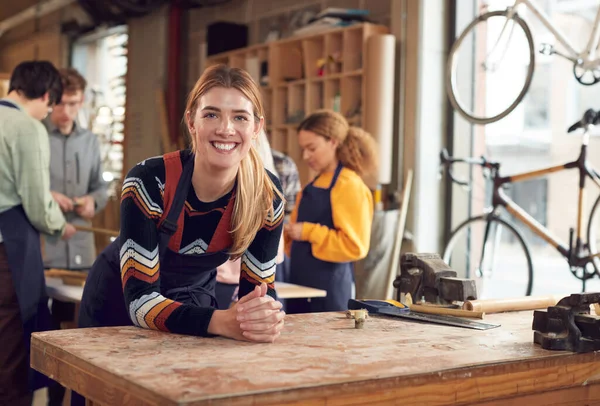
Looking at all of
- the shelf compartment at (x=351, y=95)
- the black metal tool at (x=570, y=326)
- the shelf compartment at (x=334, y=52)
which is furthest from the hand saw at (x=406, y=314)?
the shelf compartment at (x=334, y=52)

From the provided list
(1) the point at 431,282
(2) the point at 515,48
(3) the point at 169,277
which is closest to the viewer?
(3) the point at 169,277

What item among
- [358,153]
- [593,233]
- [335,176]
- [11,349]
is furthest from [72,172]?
[593,233]

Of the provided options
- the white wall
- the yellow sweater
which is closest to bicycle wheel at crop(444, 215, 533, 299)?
the white wall

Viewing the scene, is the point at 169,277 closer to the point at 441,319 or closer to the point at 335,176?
the point at 441,319

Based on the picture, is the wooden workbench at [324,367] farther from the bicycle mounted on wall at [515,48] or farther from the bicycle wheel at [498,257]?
the bicycle wheel at [498,257]

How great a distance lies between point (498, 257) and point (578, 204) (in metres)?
0.89

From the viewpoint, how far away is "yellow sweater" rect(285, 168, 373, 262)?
403cm

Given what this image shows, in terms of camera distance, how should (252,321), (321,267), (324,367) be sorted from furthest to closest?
(321,267), (252,321), (324,367)

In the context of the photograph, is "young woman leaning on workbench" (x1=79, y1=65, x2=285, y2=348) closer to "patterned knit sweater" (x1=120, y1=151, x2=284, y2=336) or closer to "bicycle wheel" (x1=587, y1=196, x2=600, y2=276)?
"patterned knit sweater" (x1=120, y1=151, x2=284, y2=336)

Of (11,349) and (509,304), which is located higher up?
(509,304)

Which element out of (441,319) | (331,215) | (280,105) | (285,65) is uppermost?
(285,65)

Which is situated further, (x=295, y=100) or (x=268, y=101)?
(x=268, y=101)

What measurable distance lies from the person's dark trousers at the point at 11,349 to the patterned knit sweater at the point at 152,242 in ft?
4.75

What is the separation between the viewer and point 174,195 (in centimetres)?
226
